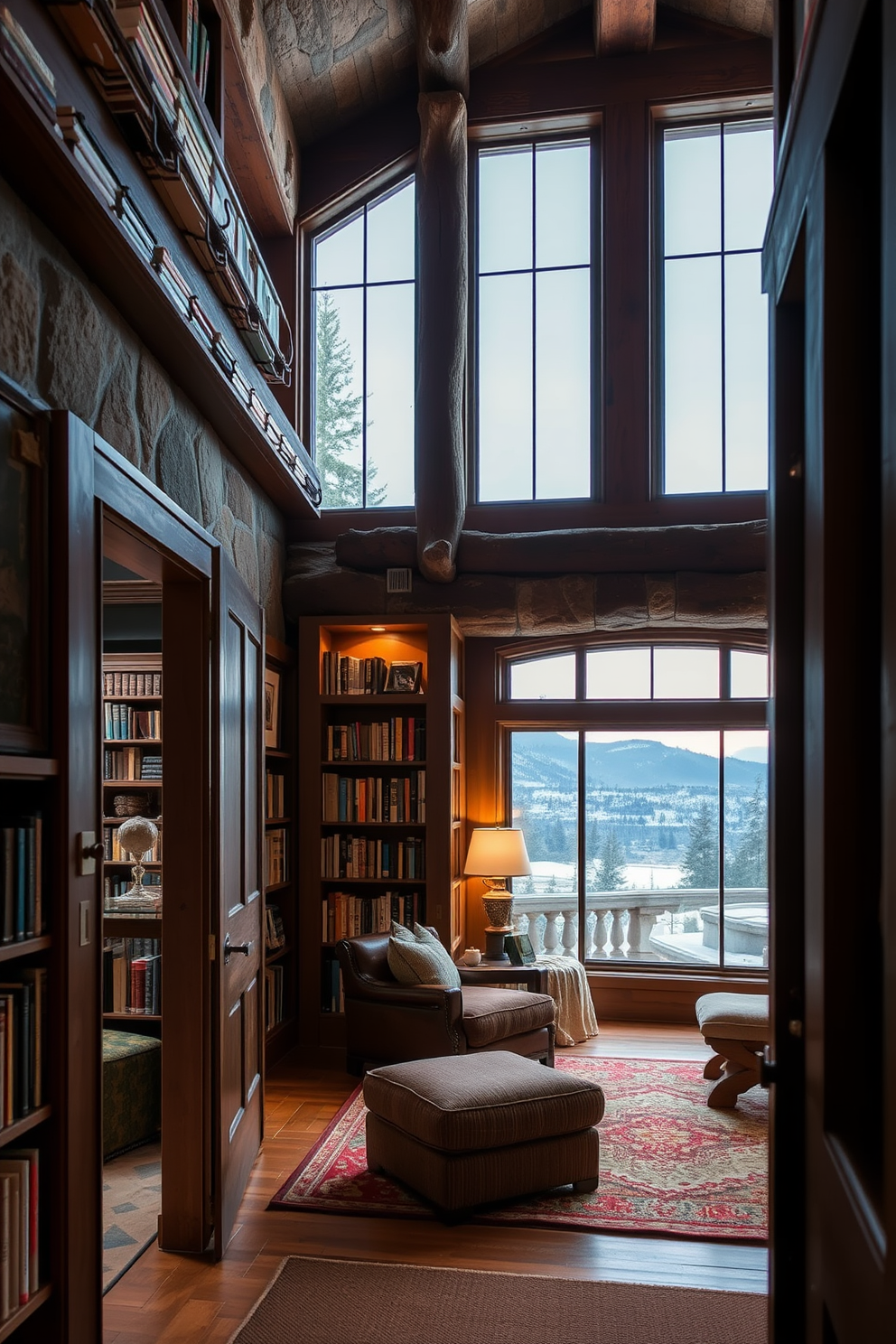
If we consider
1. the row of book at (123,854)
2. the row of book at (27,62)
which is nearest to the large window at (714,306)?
the row of book at (123,854)

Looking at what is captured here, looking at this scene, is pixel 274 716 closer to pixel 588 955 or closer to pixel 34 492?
pixel 588 955

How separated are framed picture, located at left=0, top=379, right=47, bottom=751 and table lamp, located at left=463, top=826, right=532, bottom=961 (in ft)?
13.2

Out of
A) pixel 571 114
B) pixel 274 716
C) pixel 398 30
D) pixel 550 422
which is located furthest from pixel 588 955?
pixel 398 30

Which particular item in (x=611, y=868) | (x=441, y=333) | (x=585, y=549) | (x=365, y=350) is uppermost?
(x=365, y=350)

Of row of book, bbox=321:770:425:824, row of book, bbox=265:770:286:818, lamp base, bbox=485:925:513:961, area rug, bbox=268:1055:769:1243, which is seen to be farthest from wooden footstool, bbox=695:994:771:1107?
row of book, bbox=265:770:286:818

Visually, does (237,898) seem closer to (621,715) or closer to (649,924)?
(621,715)

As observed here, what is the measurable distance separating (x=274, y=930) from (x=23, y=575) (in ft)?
12.5

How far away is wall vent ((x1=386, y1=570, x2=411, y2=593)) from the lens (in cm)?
591

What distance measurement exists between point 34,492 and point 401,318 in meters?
4.96

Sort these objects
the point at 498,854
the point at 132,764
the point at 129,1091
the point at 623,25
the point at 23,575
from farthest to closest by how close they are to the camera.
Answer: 1. the point at 623,25
2. the point at 498,854
3. the point at 132,764
4. the point at 129,1091
5. the point at 23,575

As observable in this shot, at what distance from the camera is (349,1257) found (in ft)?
11.0

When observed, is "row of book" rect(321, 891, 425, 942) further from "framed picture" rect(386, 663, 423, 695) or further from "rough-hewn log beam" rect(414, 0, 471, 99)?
"rough-hewn log beam" rect(414, 0, 471, 99)

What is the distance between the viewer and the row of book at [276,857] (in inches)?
219

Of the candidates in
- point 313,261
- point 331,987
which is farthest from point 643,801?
point 313,261
